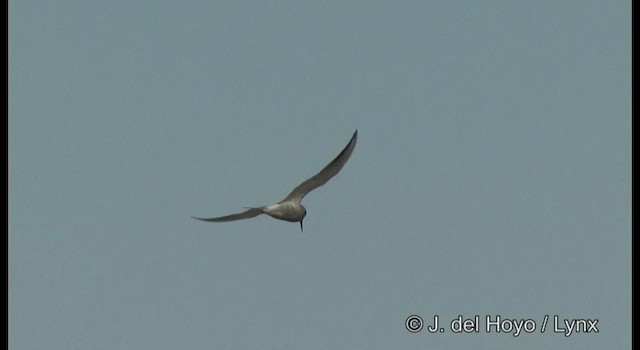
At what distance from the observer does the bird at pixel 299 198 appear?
3809cm

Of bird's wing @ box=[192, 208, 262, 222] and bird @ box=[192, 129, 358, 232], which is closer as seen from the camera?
bird @ box=[192, 129, 358, 232]

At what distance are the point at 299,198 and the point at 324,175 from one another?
5.19ft

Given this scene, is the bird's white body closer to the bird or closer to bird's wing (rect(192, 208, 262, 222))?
the bird

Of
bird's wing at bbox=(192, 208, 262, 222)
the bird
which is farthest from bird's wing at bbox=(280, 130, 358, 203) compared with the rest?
bird's wing at bbox=(192, 208, 262, 222)

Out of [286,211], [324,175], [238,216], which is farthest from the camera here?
[238,216]

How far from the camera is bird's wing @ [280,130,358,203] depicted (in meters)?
37.7

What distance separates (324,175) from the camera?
38656 mm

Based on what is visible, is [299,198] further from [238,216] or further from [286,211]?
[238,216]

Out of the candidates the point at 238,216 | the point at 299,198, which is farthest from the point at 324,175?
the point at 238,216

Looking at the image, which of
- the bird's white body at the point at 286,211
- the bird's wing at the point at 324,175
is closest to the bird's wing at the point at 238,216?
the bird's white body at the point at 286,211
